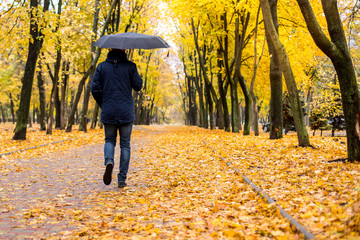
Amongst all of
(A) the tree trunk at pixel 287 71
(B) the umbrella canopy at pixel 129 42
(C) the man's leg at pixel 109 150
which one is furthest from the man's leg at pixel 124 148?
(A) the tree trunk at pixel 287 71

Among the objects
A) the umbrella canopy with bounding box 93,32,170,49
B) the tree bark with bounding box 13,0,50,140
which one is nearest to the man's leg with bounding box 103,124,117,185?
the umbrella canopy with bounding box 93,32,170,49

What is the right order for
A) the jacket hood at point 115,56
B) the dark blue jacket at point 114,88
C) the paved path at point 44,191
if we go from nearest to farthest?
1. the paved path at point 44,191
2. the dark blue jacket at point 114,88
3. the jacket hood at point 115,56

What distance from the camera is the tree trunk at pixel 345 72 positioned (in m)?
6.74

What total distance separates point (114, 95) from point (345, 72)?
471 centimetres

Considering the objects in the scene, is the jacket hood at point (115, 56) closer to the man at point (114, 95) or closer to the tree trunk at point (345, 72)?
the man at point (114, 95)

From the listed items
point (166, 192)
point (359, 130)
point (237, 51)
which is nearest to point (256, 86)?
point (237, 51)

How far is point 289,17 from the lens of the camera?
15586mm

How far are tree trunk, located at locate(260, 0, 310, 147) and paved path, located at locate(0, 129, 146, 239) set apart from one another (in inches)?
193

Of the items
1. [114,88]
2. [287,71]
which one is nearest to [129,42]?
[114,88]

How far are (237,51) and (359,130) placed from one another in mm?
11873

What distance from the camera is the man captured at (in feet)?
18.5

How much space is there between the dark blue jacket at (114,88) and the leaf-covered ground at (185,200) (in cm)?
130

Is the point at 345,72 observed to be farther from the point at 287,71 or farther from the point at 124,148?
the point at 124,148

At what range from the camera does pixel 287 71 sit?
9.63 meters
